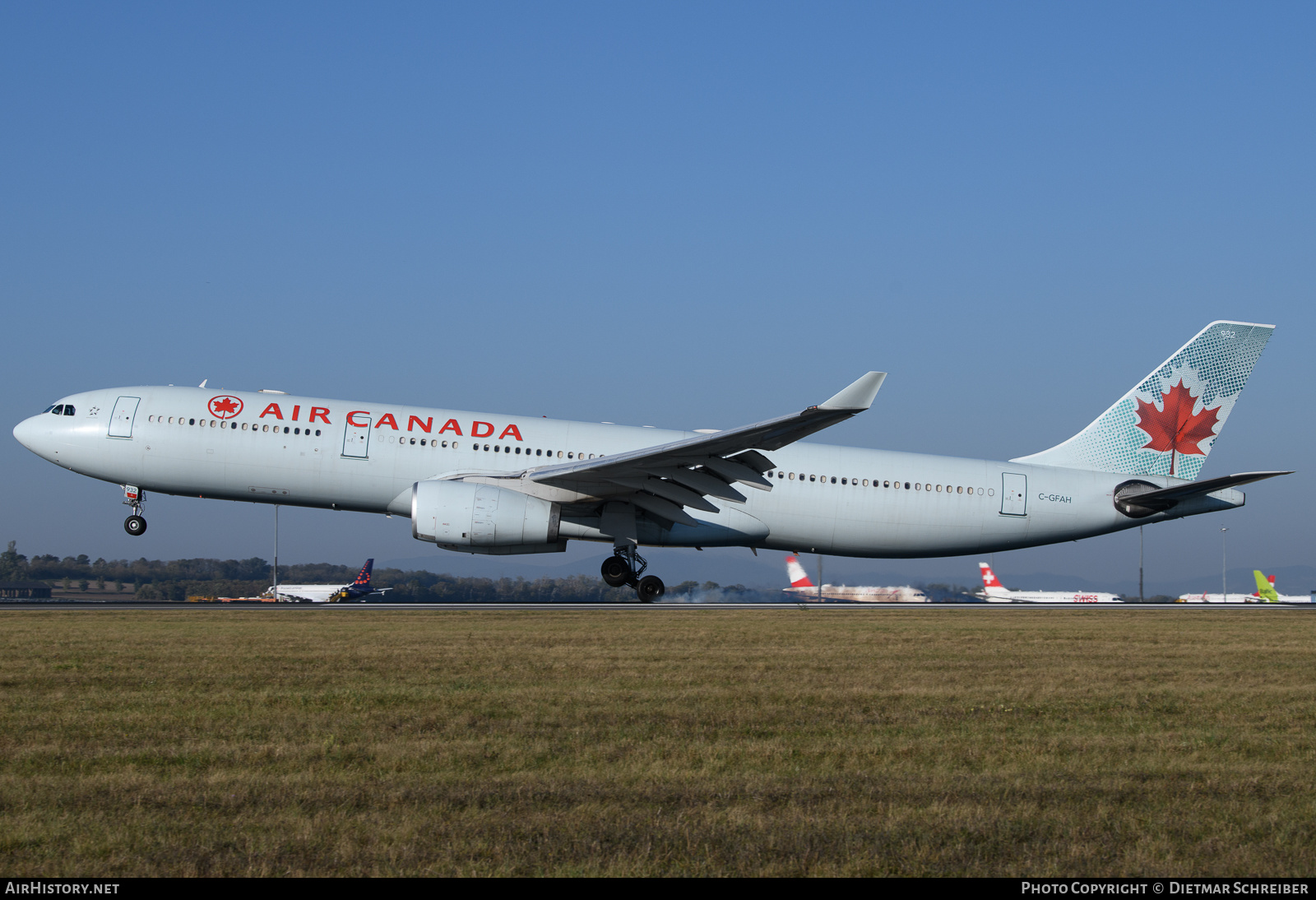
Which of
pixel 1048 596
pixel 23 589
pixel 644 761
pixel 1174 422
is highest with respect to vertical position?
pixel 1174 422

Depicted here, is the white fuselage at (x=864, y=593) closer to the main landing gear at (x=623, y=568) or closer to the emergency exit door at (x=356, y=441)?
the main landing gear at (x=623, y=568)

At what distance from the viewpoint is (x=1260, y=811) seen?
5.58m

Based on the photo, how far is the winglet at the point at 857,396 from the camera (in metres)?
19.7

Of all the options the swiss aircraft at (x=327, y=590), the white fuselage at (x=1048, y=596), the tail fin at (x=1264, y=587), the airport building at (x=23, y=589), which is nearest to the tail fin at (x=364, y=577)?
the swiss aircraft at (x=327, y=590)

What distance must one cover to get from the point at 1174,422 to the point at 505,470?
17.3 meters

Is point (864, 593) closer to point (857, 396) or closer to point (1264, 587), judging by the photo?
point (1264, 587)

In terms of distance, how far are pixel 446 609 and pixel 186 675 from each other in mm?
12529

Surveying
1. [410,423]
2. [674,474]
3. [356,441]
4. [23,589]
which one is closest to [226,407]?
[356,441]

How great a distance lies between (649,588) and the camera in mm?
25500

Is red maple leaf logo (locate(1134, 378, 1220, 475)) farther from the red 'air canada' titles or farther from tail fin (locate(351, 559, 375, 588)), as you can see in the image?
tail fin (locate(351, 559, 375, 588))

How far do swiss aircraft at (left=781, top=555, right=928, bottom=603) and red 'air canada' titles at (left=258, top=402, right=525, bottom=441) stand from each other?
2533 cm

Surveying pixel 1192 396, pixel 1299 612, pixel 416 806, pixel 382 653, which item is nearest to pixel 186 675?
pixel 382 653

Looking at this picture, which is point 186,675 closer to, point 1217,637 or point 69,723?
point 69,723

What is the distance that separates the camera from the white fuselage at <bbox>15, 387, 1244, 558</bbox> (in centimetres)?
2434
